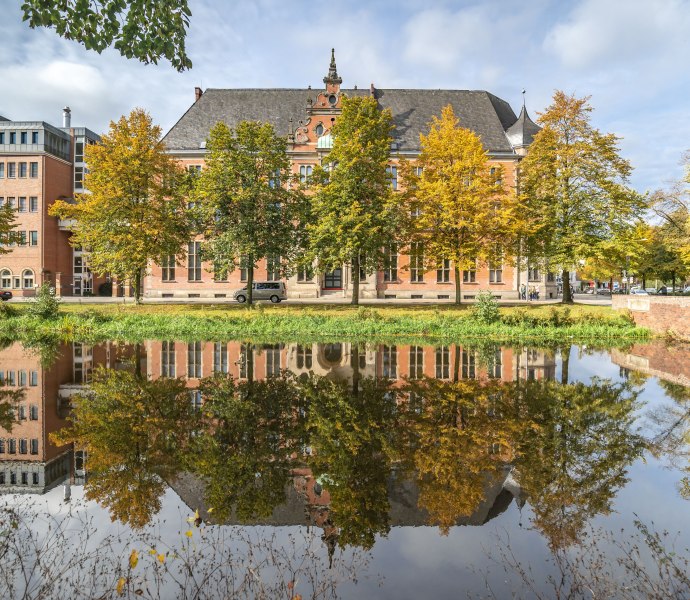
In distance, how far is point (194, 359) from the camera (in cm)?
1482

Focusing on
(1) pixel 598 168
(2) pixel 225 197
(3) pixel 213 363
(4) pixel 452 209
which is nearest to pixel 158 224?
(2) pixel 225 197

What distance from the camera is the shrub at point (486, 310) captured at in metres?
21.8

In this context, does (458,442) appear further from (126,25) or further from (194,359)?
(194,359)

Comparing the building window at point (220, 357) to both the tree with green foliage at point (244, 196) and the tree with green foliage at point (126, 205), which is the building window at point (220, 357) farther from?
the tree with green foliage at point (126, 205)

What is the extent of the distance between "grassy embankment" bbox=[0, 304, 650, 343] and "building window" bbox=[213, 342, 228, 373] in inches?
83.2

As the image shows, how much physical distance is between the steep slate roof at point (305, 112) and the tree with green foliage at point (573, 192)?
505 inches

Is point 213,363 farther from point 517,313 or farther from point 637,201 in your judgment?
point 637,201

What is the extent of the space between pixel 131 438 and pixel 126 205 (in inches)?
884

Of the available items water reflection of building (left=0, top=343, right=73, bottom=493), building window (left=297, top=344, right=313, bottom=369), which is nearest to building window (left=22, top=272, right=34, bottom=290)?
water reflection of building (left=0, top=343, right=73, bottom=493)

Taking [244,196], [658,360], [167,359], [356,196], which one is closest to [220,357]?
[167,359]

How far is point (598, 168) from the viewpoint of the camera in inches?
1154

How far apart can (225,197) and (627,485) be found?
979 inches

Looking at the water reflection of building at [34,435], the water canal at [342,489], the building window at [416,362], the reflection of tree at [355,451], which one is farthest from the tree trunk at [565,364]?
the water reflection of building at [34,435]

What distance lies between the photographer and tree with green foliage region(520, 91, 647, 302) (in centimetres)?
2909
